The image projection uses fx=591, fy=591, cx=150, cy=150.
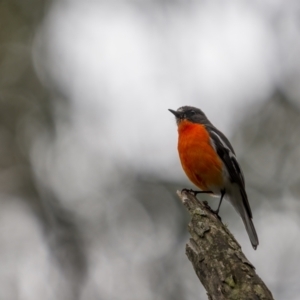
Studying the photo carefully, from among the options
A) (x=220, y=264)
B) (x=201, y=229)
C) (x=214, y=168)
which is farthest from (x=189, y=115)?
(x=220, y=264)

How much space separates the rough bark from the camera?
4508 millimetres

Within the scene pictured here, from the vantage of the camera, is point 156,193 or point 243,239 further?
point 156,193

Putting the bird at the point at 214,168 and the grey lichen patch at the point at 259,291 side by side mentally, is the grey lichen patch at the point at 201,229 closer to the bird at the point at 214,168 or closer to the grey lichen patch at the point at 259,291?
the grey lichen patch at the point at 259,291

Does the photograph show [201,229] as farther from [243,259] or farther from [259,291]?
[259,291]

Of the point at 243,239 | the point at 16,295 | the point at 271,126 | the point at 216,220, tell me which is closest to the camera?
the point at 216,220

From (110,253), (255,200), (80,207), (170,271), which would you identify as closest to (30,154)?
(80,207)

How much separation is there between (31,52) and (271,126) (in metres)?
6.34

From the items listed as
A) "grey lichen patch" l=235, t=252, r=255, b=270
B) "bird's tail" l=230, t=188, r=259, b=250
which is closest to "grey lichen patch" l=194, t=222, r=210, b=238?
"grey lichen patch" l=235, t=252, r=255, b=270

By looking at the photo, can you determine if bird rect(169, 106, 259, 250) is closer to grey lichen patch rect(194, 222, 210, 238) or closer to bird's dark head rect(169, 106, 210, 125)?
bird's dark head rect(169, 106, 210, 125)

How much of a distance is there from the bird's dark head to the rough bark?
371cm

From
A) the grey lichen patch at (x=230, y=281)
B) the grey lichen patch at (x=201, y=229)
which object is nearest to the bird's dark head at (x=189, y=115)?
the grey lichen patch at (x=201, y=229)

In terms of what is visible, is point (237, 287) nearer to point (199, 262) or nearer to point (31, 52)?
point (199, 262)

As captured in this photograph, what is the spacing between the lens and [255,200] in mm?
12875

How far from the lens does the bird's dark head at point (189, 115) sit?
30.2 ft
